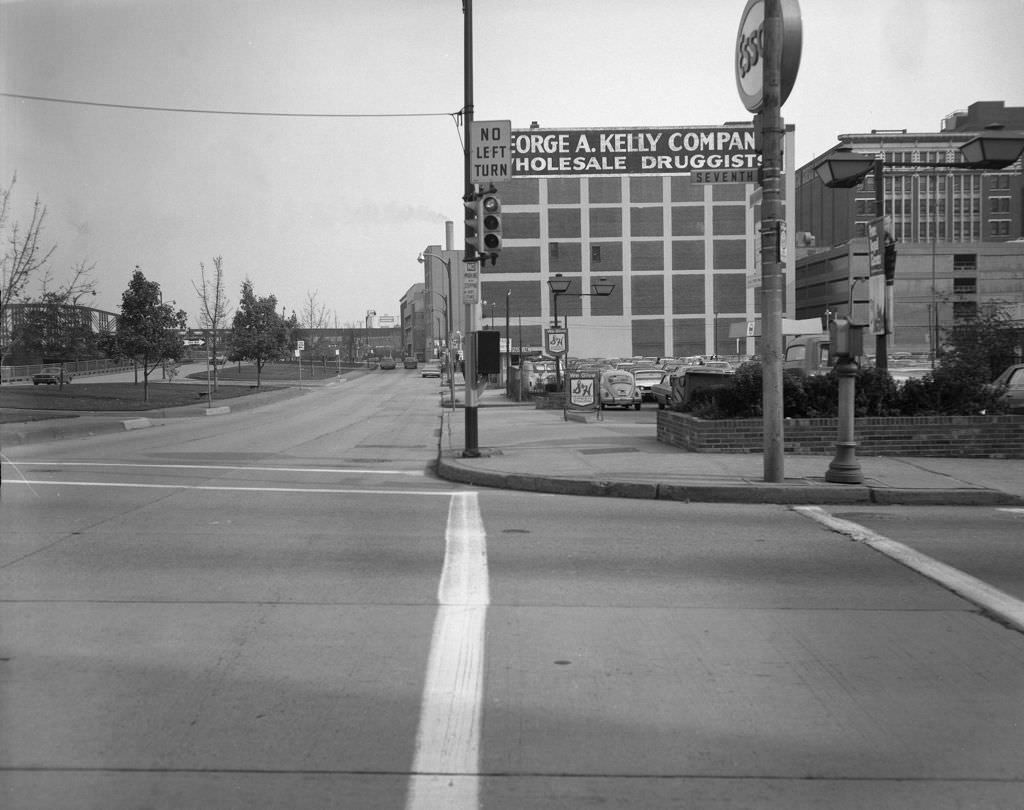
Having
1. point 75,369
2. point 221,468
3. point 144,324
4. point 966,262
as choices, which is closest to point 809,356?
point 221,468

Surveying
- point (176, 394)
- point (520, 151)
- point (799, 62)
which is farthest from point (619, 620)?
point (176, 394)

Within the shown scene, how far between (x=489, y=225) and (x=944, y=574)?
998cm

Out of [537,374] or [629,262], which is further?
[629,262]

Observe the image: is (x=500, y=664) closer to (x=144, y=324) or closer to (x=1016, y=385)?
(x=1016, y=385)

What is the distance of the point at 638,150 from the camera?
41625 millimetres

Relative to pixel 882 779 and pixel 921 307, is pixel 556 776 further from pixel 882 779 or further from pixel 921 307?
pixel 921 307

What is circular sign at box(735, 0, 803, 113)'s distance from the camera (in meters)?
11.5

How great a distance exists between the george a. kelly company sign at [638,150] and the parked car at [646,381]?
8.12m

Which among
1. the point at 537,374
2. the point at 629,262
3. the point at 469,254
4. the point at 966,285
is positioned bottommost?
the point at 537,374

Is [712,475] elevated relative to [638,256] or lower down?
lower down

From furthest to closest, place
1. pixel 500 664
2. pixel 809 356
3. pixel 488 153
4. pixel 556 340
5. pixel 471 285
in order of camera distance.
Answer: pixel 556 340
pixel 809 356
pixel 471 285
pixel 488 153
pixel 500 664

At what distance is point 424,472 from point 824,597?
9345 millimetres

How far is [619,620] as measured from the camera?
6.34 meters

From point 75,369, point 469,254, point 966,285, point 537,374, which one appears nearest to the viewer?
point 469,254
